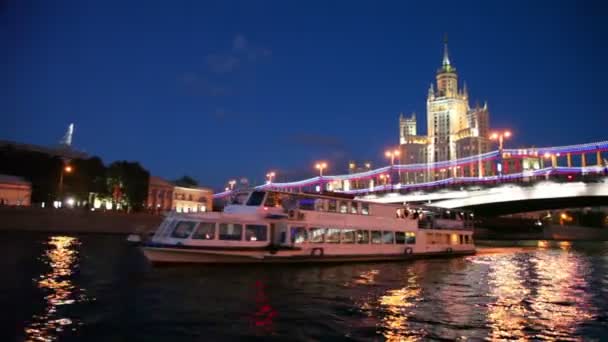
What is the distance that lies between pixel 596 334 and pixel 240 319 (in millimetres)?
9788

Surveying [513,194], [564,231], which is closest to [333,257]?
[513,194]

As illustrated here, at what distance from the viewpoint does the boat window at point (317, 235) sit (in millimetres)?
30078

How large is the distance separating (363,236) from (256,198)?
8.51 m

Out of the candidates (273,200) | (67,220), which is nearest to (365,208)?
(273,200)

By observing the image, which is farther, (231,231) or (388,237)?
(388,237)

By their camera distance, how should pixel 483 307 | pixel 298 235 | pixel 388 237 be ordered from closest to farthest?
pixel 483 307, pixel 298 235, pixel 388 237

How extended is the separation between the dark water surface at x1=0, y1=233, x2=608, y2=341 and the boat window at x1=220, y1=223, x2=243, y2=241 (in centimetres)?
162

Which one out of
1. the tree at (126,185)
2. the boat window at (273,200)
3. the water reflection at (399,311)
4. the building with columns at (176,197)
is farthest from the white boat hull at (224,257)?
the building with columns at (176,197)

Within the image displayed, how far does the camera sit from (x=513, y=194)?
68125 millimetres

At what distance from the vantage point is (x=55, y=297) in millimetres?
17203

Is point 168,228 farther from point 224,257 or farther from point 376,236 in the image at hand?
point 376,236

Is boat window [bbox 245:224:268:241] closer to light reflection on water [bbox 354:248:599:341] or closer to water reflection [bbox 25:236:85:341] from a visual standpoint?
light reflection on water [bbox 354:248:599:341]

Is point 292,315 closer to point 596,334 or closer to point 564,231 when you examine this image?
point 596,334

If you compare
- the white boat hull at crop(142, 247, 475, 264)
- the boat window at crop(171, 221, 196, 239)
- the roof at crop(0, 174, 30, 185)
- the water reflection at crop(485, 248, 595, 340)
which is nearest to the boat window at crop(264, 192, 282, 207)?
the white boat hull at crop(142, 247, 475, 264)
